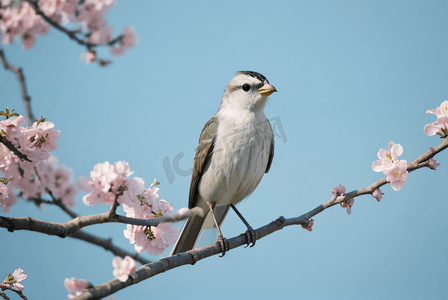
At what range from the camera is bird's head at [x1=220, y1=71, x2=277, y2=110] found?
2932 mm

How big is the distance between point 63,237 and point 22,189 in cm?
33

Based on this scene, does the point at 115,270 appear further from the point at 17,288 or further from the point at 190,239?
the point at 190,239

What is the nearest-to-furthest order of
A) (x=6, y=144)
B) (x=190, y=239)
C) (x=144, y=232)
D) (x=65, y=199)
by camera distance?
(x=6, y=144)
(x=65, y=199)
(x=144, y=232)
(x=190, y=239)

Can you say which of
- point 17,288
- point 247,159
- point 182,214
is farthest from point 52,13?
point 247,159

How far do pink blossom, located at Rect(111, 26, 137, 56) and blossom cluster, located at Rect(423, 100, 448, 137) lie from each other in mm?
1767

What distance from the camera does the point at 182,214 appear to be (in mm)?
1791

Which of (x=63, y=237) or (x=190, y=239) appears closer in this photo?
(x=63, y=237)

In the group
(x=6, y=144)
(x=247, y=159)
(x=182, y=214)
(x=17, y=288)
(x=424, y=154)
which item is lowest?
(x=17, y=288)

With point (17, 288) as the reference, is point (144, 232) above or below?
above

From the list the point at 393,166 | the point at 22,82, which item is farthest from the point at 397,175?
the point at 22,82

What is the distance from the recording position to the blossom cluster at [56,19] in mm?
1558

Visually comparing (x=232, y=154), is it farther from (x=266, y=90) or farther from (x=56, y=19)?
(x=56, y=19)

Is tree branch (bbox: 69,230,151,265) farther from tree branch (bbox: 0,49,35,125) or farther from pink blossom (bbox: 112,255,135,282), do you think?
tree branch (bbox: 0,49,35,125)

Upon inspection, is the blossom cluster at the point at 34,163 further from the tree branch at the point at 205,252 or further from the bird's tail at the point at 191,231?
the bird's tail at the point at 191,231
